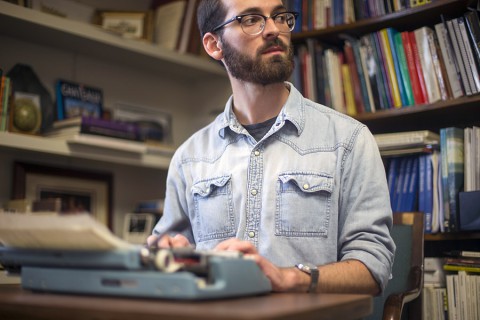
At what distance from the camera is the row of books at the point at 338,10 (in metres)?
2.14

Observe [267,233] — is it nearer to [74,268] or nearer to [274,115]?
[274,115]

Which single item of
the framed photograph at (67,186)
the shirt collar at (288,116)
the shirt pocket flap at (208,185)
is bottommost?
the shirt pocket flap at (208,185)

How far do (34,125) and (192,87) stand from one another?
100 cm

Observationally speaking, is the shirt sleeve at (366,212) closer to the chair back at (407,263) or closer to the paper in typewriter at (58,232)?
the chair back at (407,263)

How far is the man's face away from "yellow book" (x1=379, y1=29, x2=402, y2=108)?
68 centimetres

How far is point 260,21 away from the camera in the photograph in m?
1.57

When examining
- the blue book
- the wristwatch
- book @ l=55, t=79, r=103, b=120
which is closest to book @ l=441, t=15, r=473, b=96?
the blue book

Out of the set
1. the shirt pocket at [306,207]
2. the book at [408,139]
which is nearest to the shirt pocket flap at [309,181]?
the shirt pocket at [306,207]

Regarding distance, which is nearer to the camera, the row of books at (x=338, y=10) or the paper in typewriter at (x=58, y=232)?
the paper in typewriter at (x=58, y=232)

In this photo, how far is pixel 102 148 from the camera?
230cm

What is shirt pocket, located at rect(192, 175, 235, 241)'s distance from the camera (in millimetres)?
1497

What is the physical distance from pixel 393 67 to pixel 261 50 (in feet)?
2.47

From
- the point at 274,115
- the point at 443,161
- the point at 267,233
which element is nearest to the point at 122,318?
the point at 267,233

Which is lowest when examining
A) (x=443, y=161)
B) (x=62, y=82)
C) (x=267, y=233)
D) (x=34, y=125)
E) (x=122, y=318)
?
(x=122, y=318)
